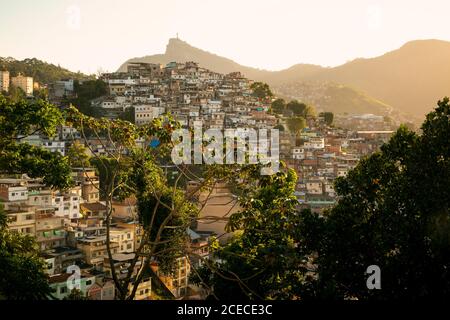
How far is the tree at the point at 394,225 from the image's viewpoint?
235 inches

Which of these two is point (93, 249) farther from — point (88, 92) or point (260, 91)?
point (260, 91)

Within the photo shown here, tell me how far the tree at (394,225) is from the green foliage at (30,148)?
11.8 feet

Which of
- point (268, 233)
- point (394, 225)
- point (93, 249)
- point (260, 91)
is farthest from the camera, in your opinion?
point (260, 91)

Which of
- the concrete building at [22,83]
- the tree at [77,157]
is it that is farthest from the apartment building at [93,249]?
the concrete building at [22,83]

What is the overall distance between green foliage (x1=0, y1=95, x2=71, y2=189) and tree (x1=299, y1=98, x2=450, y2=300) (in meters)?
3.58

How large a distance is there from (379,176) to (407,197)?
71 cm

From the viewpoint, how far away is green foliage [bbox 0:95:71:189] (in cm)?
722

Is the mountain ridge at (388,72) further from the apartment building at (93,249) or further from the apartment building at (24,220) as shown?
the apartment building at (24,220)

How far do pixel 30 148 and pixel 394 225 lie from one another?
531 cm

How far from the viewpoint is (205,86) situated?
54.1 metres

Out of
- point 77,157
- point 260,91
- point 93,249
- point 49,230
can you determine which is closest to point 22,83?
point 260,91

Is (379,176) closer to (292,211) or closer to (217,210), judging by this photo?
(292,211)

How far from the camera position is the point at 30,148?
7625 millimetres
